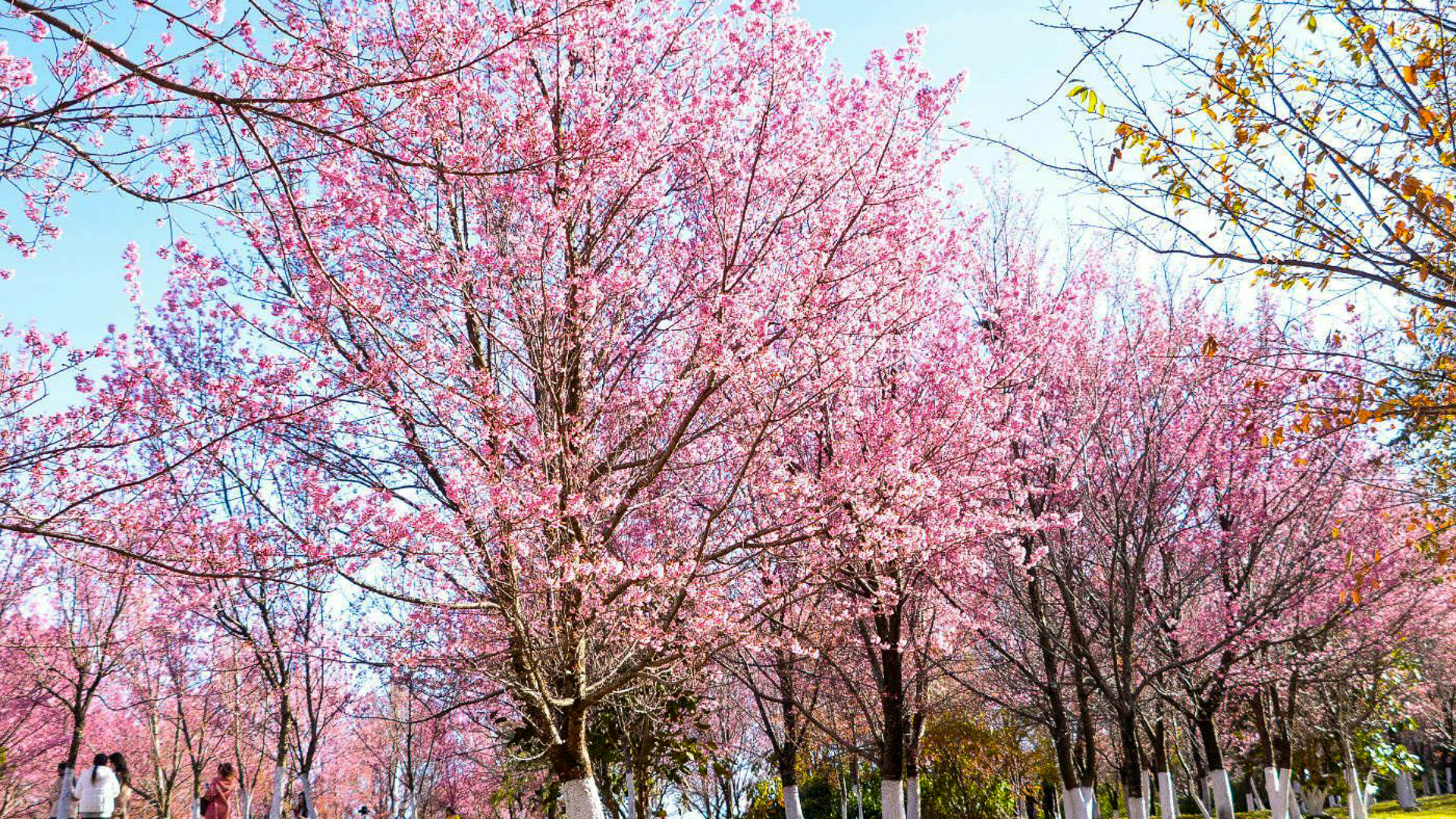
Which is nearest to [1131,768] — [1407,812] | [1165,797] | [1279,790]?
[1165,797]

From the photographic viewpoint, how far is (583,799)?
7.64 meters

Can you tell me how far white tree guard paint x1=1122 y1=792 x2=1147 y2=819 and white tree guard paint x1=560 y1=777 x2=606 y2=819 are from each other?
7314mm

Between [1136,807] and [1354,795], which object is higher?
[1136,807]

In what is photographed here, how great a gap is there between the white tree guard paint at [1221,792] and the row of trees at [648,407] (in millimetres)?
1768

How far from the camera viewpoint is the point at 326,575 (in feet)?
23.0

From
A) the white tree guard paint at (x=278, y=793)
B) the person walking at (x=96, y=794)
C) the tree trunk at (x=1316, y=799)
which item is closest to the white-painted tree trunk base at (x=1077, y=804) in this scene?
the white tree guard paint at (x=278, y=793)

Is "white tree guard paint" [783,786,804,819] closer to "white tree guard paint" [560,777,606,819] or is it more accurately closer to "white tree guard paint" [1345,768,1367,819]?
"white tree guard paint" [560,777,606,819]

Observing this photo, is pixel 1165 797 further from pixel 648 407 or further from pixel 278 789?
pixel 278 789

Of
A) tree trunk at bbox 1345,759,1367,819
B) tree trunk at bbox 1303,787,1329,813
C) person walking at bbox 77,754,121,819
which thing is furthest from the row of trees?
tree trunk at bbox 1303,787,1329,813

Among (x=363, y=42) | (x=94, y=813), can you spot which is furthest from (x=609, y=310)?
(x=94, y=813)

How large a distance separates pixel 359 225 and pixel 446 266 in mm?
1052

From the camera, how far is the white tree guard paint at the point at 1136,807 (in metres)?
11.6

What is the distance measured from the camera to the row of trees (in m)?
6.49

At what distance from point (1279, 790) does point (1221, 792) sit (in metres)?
1.24
